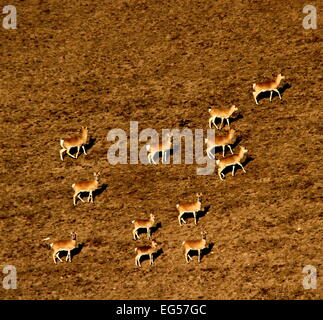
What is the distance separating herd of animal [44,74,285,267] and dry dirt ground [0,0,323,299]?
30 centimetres

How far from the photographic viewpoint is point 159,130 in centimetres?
2464

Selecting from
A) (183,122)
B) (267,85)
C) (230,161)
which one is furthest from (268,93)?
(230,161)

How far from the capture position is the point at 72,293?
1942 centimetres

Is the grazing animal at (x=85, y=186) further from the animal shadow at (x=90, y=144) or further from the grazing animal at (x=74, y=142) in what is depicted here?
the animal shadow at (x=90, y=144)

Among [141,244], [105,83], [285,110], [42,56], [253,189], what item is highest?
[42,56]

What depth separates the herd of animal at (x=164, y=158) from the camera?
65.3 feet

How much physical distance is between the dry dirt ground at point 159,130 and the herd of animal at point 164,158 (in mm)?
300

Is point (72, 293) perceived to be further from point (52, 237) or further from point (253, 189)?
point (253, 189)

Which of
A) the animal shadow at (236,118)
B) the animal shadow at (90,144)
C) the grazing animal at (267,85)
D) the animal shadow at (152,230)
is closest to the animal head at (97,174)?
the animal shadow at (90,144)

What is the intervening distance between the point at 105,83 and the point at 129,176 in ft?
18.9

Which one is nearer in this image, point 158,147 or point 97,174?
point 97,174

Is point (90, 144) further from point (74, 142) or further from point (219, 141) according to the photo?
point (219, 141)

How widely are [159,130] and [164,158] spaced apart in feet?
5.49

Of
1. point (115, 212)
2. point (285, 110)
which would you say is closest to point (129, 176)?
point (115, 212)
